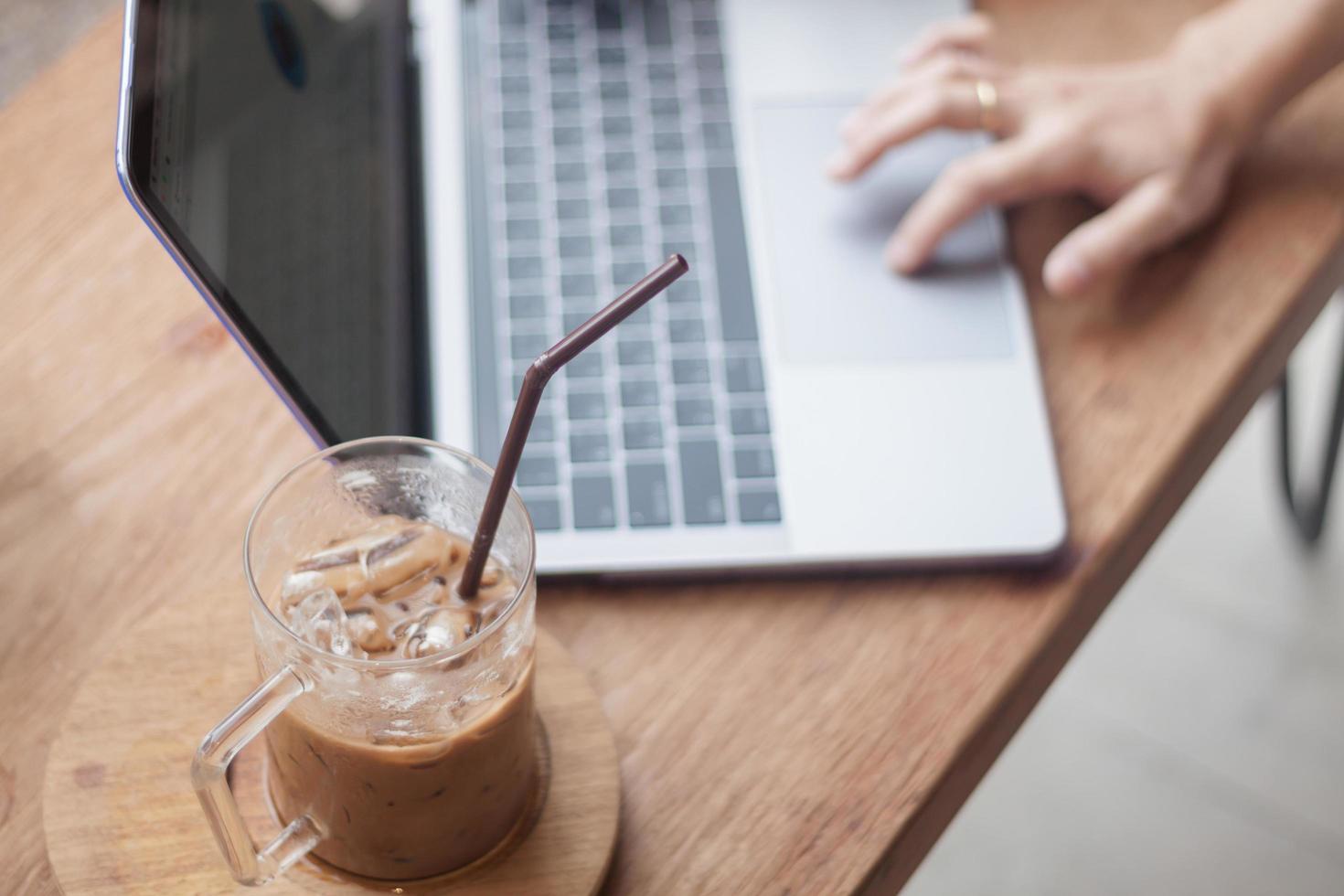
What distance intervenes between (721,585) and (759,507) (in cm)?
5

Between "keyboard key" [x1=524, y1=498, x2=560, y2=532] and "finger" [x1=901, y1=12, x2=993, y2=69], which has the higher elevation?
"keyboard key" [x1=524, y1=498, x2=560, y2=532]

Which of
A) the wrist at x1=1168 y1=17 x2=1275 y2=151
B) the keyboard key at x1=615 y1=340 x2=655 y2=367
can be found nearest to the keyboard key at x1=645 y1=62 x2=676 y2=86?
the keyboard key at x1=615 y1=340 x2=655 y2=367

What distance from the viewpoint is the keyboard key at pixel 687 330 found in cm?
75

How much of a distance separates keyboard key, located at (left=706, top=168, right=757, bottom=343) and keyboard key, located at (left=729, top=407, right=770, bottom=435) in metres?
0.05

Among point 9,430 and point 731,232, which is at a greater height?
point 9,430

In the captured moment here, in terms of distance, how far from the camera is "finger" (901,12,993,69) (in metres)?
0.86

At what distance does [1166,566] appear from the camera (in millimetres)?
1515

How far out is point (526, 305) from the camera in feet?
2.50

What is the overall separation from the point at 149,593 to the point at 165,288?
0.62 ft

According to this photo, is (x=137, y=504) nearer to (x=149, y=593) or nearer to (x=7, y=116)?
(x=149, y=593)

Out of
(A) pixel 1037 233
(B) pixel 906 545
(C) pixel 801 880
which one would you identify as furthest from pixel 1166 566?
(C) pixel 801 880

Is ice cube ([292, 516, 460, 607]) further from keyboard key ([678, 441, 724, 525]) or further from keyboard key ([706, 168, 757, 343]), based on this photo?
keyboard key ([706, 168, 757, 343])

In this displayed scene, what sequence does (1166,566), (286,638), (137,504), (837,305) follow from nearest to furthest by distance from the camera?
1. (286,638)
2. (137,504)
3. (837,305)
4. (1166,566)

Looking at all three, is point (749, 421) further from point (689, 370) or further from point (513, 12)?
point (513, 12)
